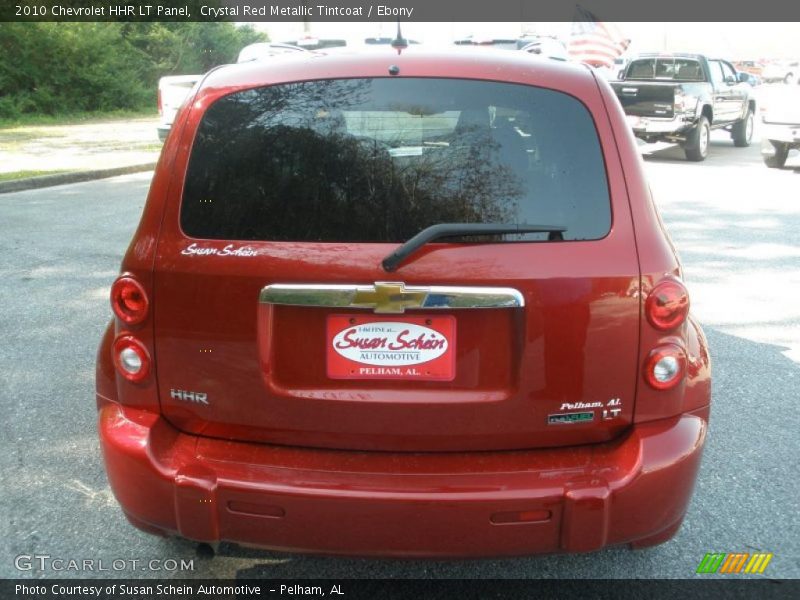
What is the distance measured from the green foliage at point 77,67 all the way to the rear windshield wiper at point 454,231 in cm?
2451

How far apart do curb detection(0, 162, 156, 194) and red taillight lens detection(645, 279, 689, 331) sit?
1080cm

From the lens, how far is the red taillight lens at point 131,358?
8.29 feet

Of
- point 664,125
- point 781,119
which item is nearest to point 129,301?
point 781,119

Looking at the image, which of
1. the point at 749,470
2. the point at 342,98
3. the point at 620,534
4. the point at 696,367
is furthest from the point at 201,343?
the point at 749,470

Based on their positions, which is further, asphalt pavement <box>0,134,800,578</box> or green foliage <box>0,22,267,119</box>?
green foliage <box>0,22,267,119</box>

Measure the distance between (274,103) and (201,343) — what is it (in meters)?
0.77

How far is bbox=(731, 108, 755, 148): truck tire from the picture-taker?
19.1 metres

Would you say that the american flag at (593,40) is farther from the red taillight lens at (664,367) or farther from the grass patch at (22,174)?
the red taillight lens at (664,367)

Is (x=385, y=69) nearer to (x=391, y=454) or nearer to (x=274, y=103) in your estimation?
(x=274, y=103)

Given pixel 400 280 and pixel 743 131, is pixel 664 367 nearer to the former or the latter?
pixel 400 280

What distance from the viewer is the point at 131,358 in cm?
255

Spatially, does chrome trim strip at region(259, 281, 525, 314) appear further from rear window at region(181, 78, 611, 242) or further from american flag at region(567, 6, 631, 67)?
american flag at region(567, 6, 631, 67)

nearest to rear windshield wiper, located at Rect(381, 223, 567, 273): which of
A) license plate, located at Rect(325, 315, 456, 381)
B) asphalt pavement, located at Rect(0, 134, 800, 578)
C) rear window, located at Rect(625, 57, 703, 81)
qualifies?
license plate, located at Rect(325, 315, 456, 381)

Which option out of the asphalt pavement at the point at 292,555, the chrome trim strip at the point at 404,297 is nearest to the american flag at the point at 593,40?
the asphalt pavement at the point at 292,555
